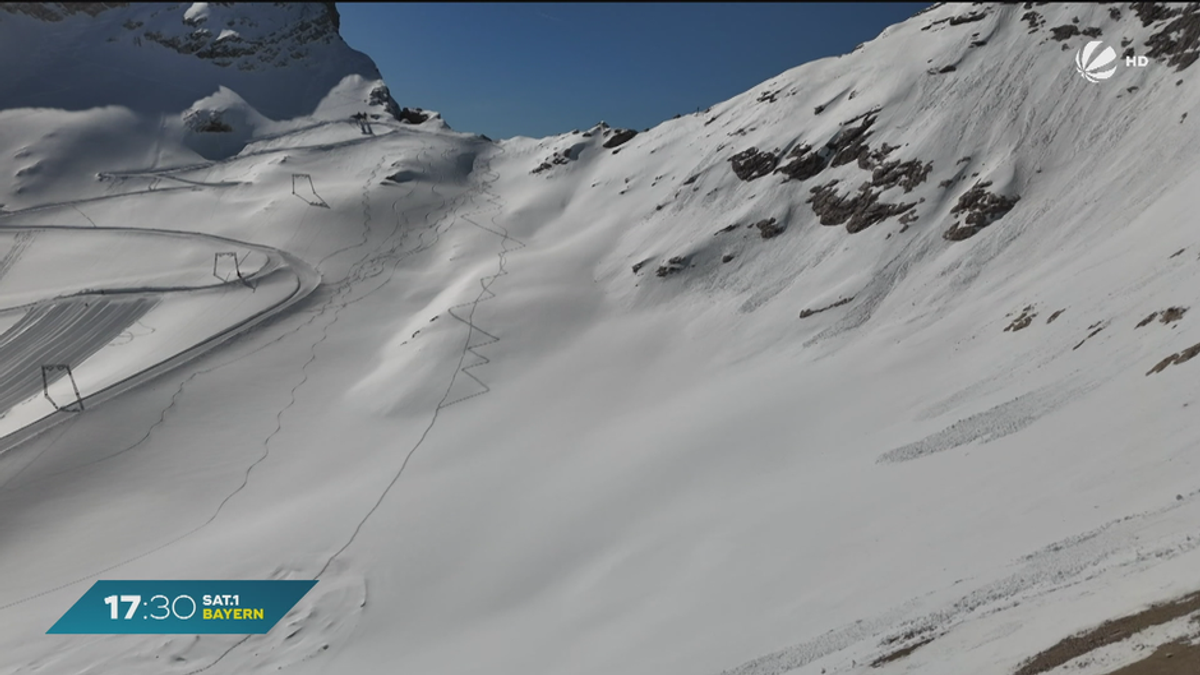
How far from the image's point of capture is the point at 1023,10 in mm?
48719

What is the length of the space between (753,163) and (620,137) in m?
35.4

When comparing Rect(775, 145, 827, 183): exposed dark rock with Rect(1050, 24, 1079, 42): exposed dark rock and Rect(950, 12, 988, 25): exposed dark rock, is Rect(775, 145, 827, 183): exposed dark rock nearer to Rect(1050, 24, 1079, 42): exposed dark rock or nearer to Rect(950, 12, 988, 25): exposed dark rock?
Rect(950, 12, 988, 25): exposed dark rock

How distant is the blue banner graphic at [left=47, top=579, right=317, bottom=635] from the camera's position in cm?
2322

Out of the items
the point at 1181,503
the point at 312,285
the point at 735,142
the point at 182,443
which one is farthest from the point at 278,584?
the point at 735,142

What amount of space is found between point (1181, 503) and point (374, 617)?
23.0 metres

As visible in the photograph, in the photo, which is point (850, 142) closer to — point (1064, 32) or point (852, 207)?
point (852, 207)

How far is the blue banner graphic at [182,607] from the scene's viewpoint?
23.2 m

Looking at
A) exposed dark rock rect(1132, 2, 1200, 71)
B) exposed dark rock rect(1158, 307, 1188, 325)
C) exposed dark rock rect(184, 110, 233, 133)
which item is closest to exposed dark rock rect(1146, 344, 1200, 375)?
exposed dark rock rect(1158, 307, 1188, 325)

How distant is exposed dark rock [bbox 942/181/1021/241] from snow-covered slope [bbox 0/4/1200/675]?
26 centimetres

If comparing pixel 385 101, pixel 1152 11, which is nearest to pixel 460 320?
pixel 1152 11

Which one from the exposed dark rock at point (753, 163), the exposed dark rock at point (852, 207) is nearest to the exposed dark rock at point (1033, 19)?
the exposed dark rock at point (852, 207)

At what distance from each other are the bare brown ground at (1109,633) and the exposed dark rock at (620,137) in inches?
3169

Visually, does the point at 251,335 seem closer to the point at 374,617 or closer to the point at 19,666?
the point at 19,666

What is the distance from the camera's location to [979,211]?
3759 cm
